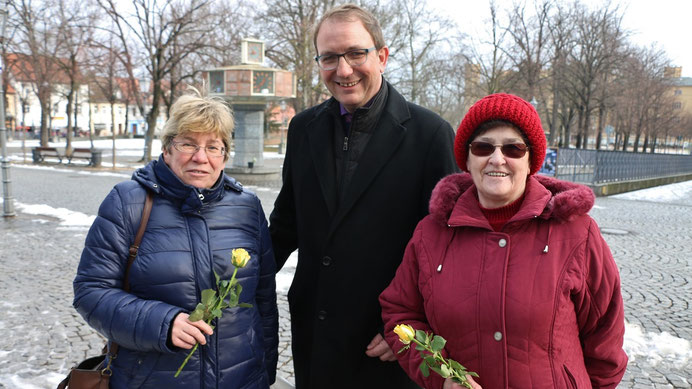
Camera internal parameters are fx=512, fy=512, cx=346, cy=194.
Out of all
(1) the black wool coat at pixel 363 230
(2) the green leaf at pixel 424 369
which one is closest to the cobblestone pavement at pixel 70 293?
(1) the black wool coat at pixel 363 230

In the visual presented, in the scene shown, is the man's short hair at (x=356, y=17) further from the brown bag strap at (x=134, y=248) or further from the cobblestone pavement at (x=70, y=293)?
the cobblestone pavement at (x=70, y=293)

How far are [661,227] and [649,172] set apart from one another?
13.5m

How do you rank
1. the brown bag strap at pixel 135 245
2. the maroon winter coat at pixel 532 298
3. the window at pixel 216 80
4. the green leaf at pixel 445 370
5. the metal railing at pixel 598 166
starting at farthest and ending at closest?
1. the metal railing at pixel 598 166
2. the window at pixel 216 80
3. the brown bag strap at pixel 135 245
4. the maroon winter coat at pixel 532 298
5. the green leaf at pixel 445 370

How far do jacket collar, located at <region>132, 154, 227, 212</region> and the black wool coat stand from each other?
1.79 feet

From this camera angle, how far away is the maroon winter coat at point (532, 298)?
1635 millimetres

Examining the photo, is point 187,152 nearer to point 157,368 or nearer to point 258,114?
point 157,368

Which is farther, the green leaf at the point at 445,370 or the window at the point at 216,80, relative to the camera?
the window at the point at 216,80

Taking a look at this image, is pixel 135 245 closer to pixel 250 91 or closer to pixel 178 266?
pixel 178 266

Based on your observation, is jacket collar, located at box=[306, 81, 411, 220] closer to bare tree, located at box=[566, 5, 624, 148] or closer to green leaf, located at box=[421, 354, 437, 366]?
green leaf, located at box=[421, 354, 437, 366]

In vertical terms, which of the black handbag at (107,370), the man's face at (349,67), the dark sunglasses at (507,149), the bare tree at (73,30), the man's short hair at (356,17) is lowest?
the black handbag at (107,370)

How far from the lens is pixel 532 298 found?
5.35 ft

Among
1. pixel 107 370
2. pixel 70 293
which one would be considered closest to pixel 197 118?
pixel 107 370

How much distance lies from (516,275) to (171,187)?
1319 mm

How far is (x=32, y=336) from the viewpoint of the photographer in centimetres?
459
